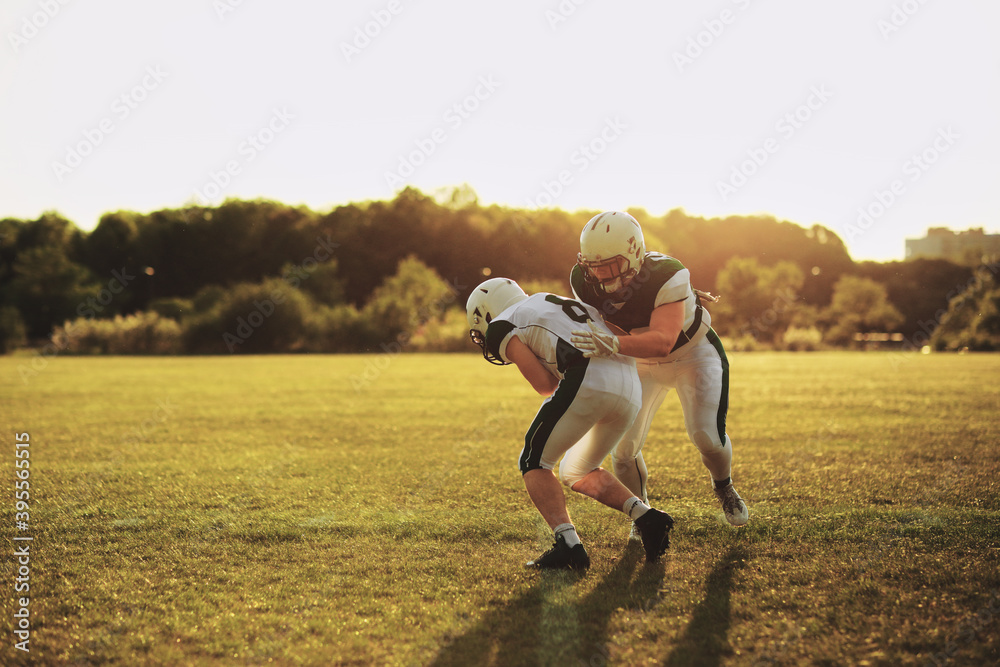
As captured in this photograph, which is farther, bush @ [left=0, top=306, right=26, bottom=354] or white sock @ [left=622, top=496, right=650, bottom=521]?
bush @ [left=0, top=306, right=26, bottom=354]

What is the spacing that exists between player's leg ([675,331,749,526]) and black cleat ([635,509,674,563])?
663 millimetres

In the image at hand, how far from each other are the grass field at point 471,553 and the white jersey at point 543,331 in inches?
47.6

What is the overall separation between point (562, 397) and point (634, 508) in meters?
0.84

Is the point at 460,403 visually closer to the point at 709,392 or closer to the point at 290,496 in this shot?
the point at 290,496

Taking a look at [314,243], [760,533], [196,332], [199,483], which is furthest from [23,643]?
[314,243]

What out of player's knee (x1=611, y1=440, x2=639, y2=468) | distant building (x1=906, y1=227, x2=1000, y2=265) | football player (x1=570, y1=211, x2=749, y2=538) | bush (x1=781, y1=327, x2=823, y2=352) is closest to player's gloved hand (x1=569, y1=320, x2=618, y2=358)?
football player (x1=570, y1=211, x2=749, y2=538)

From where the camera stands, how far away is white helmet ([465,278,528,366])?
4199 millimetres

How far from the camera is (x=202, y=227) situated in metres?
57.7

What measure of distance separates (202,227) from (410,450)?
55.5m

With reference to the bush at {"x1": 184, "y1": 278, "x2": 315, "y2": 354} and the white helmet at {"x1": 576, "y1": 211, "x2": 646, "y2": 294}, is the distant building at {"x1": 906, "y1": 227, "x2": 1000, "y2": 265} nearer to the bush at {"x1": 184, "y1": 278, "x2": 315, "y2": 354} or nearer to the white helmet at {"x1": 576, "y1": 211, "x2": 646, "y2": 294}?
the bush at {"x1": 184, "y1": 278, "x2": 315, "y2": 354}

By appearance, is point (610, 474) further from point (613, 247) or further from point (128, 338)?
point (128, 338)

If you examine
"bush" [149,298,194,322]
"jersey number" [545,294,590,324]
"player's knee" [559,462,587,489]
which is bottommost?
"player's knee" [559,462,587,489]

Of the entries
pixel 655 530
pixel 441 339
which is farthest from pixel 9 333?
pixel 655 530

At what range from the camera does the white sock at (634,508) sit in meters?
4.12
